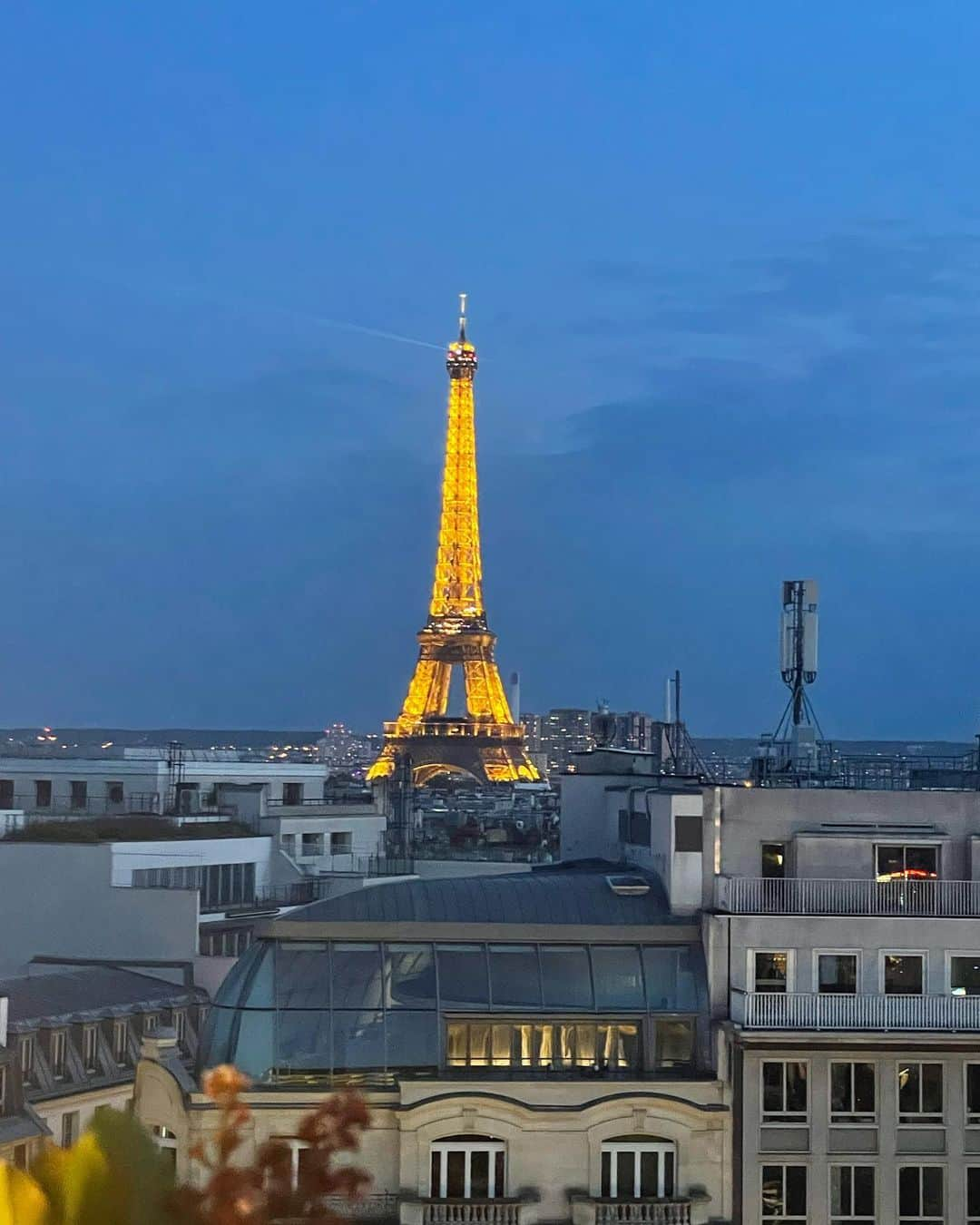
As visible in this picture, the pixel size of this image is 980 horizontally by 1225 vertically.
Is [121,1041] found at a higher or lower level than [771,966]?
lower

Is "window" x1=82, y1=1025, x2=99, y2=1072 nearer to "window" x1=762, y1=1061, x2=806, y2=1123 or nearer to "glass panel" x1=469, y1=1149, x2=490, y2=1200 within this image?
"glass panel" x1=469, y1=1149, x2=490, y2=1200

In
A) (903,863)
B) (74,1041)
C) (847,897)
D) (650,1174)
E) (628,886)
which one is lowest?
(650,1174)

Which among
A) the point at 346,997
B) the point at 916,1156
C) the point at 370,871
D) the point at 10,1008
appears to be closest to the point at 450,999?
the point at 346,997

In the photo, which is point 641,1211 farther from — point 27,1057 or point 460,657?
point 460,657

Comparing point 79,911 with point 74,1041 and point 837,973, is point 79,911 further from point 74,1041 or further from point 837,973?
point 837,973

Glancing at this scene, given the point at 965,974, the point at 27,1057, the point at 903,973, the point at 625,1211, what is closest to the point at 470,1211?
the point at 625,1211

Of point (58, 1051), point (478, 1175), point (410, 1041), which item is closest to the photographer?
point (478, 1175)

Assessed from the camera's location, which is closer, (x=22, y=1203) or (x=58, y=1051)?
(x=22, y=1203)

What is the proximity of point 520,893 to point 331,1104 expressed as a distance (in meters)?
20.7

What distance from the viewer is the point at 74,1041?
163ft

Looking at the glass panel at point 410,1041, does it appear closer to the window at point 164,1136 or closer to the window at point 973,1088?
the window at point 164,1136

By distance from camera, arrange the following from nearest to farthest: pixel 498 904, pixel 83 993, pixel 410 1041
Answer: pixel 410 1041, pixel 498 904, pixel 83 993

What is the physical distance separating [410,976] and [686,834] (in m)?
6.18

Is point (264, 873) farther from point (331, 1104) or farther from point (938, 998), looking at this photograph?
point (331, 1104)
